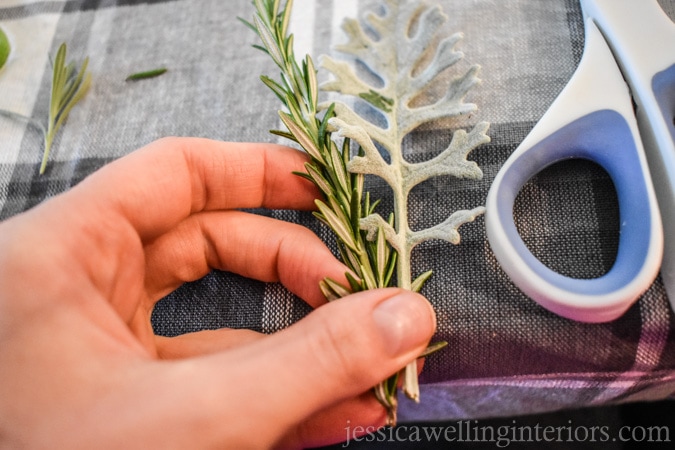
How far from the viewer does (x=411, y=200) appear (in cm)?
56

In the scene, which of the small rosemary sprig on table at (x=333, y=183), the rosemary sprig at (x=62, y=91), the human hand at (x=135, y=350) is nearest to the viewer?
the human hand at (x=135, y=350)

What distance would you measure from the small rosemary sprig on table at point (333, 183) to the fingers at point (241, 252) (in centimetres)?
3

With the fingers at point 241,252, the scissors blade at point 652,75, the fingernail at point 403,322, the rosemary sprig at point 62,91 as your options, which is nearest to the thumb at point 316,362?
the fingernail at point 403,322

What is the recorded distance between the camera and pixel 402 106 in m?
0.57

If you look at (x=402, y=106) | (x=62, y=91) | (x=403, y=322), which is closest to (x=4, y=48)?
(x=62, y=91)

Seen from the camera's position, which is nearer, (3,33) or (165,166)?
(165,166)

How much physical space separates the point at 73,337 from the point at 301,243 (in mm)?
213

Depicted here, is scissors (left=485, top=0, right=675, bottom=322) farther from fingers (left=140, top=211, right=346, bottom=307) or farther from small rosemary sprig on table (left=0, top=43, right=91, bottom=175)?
small rosemary sprig on table (left=0, top=43, right=91, bottom=175)

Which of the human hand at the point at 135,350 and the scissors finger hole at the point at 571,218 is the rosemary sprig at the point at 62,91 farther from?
the scissors finger hole at the point at 571,218

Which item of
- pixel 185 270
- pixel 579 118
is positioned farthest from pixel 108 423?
pixel 579 118

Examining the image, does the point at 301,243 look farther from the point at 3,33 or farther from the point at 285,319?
the point at 3,33

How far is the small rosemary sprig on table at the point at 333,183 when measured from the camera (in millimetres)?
448

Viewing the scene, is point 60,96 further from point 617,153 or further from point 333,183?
point 617,153

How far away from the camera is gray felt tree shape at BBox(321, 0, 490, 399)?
1.61ft
